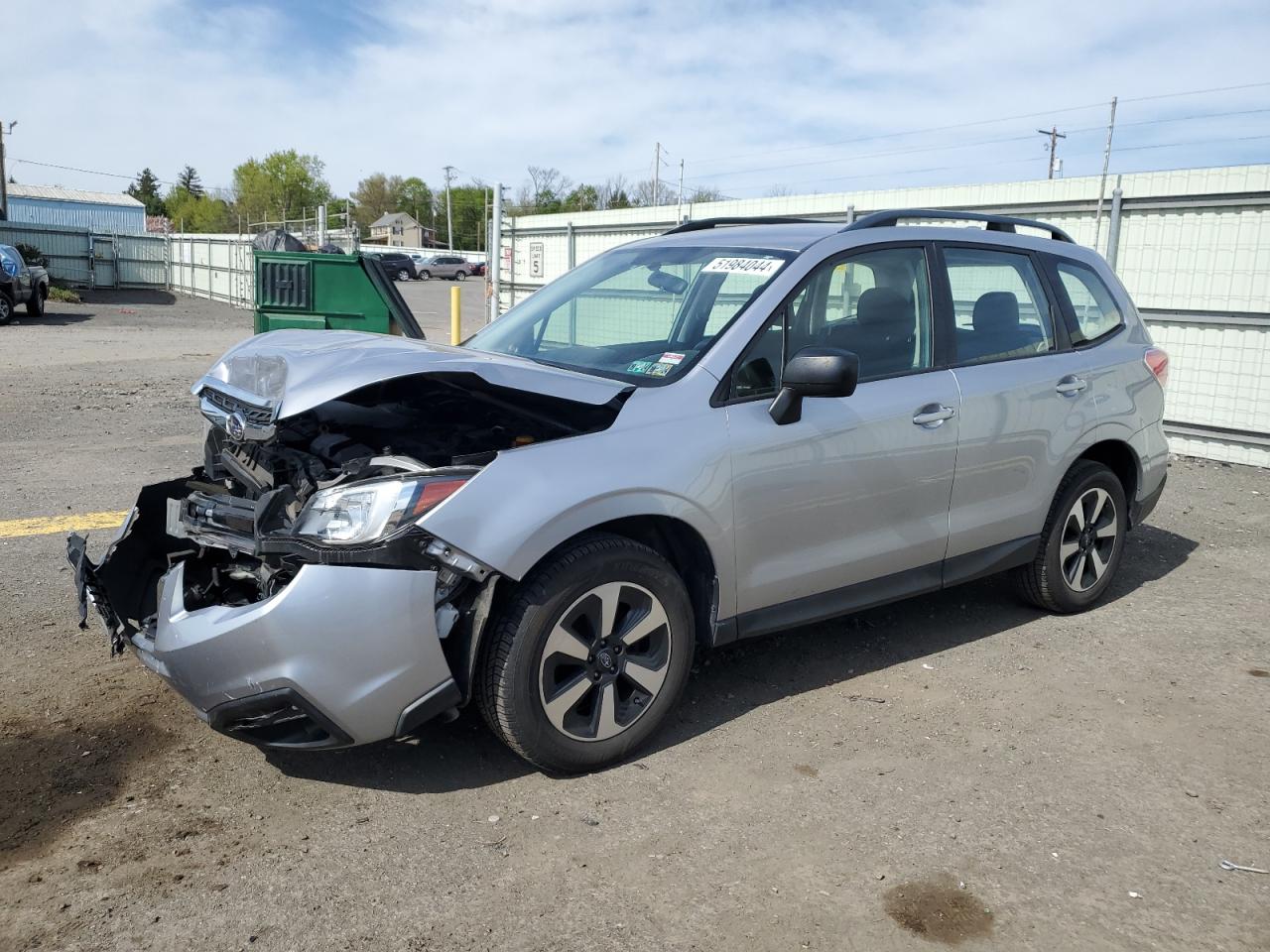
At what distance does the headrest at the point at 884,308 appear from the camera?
439 centimetres

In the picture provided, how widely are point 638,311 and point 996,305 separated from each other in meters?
1.63

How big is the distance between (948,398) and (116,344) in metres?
17.6

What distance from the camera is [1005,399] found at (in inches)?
185

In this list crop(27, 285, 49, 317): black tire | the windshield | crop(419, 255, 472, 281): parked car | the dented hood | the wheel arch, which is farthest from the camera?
crop(419, 255, 472, 281): parked car

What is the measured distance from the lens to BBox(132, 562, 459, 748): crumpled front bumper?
3.09m

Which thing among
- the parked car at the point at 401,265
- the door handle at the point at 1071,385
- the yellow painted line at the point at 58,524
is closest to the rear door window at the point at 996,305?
the door handle at the point at 1071,385

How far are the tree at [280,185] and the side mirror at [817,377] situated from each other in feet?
342

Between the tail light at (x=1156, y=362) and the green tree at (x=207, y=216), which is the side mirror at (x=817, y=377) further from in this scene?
the green tree at (x=207, y=216)

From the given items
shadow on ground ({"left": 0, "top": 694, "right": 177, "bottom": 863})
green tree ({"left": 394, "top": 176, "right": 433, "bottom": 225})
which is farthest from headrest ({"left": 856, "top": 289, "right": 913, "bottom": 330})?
green tree ({"left": 394, "top": 176, "right": 433, "bottom": 225})

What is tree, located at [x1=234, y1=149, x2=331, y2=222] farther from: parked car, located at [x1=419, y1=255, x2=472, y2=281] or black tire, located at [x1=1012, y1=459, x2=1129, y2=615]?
black tire, located at [x1=1012, y1=459, x2=1129, y2=615]

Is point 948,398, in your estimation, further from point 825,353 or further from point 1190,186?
point 1190,186

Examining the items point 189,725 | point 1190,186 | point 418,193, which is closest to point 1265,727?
point 189,725

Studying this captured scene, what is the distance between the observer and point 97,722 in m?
3.88

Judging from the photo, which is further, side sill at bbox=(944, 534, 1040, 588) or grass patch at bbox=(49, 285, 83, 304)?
grass patch at bbox=(49, 285, 83, 304)
